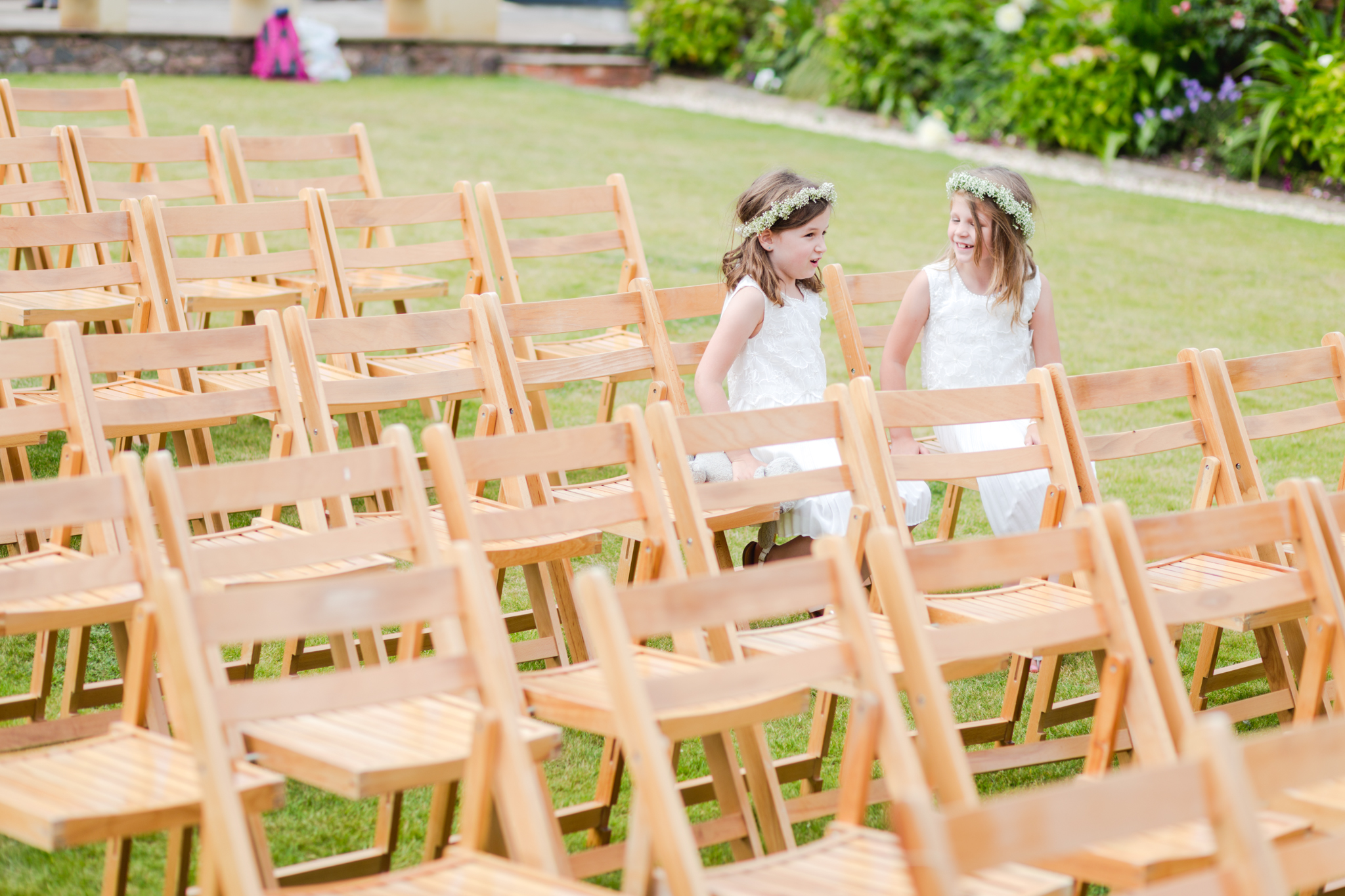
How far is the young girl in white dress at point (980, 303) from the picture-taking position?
4723 millimetres

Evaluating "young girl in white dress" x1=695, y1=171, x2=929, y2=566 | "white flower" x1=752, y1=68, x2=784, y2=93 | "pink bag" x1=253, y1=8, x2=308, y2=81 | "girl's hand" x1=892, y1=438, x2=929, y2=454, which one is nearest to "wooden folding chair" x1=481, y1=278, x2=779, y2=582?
"young girl in white dress" x1=695, y1=171, x2=929, y2=566

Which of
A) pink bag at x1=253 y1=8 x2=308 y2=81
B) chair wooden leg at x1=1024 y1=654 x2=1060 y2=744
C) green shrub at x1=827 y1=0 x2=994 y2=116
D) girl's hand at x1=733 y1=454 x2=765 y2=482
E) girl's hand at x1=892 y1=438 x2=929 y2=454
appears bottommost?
chair wooden leg at x1=1024 y1=654 x2=1060 y2=744

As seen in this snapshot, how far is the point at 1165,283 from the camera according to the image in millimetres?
9133

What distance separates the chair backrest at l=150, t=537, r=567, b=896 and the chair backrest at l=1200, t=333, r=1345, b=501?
221 cm

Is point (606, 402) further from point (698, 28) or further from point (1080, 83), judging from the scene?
point (698, 28)

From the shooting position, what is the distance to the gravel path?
11.5 m

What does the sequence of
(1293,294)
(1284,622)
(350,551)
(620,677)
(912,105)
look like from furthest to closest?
(912,105) → (1293,294) → (1284,622) → (350,551) → (620,677)

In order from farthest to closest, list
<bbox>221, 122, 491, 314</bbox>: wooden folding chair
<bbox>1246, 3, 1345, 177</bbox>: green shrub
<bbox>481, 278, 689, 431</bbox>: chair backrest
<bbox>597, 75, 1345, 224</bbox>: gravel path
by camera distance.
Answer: <bbox>597, 75, 1345, 224</bbox>: gravel path → <bbox>1246, 3, 1345, 177</bbox>: green shrub → <bbox>221, 122, 491, 314</bbox>: wooden folding chair → <bbox>481, 278, 689, 431</bbox>: chair backrest

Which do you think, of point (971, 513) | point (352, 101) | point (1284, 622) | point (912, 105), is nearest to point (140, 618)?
point (1284, 622)

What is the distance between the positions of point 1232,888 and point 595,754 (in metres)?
1.96

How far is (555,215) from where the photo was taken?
5.60m

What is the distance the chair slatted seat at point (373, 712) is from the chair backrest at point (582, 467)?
1.01ft

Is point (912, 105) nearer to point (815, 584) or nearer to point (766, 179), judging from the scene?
point (766, 179)

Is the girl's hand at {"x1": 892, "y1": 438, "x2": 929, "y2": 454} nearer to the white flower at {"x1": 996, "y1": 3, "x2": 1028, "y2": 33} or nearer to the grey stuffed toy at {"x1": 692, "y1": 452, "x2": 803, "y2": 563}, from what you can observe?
the grey stuffed toy at {"x1": 692, "y1": 452, "x2": 803, "y2": 563}
